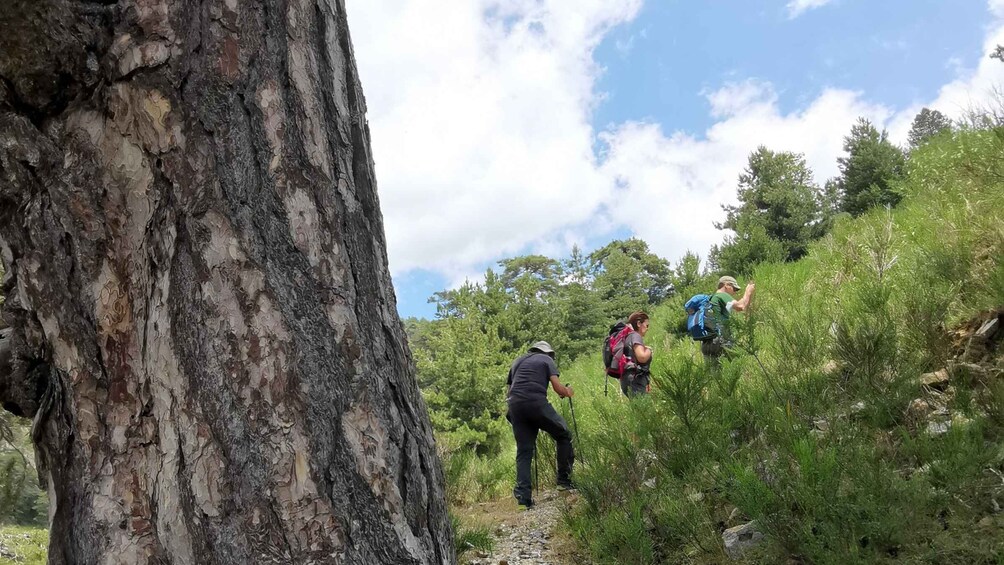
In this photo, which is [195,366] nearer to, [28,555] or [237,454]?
[237,454]

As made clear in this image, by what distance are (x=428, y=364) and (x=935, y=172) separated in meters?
8.83

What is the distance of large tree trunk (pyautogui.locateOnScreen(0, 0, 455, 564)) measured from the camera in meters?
1.09

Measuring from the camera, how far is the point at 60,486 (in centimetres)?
116

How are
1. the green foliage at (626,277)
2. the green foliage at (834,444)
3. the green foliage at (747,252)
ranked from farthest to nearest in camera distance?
the green foliage at (626,277) < the green foliage at (747,252) < the green foliage at (834,444)

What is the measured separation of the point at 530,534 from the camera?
5215 millimetres

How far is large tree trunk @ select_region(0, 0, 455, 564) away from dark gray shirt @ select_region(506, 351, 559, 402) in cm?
446

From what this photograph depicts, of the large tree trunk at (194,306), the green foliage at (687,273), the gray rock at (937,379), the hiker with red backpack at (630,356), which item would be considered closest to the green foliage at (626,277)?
the green foliage at (687,273)

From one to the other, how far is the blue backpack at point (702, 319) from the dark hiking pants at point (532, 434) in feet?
6.39

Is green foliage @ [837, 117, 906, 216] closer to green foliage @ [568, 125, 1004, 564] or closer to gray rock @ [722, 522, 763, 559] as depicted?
green foliage @ [568, 125, 1004, 564]

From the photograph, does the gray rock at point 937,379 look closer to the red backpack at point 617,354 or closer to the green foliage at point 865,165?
the red backpack at point 617,354

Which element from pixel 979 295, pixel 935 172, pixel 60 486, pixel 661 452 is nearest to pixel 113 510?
pixel 60 486

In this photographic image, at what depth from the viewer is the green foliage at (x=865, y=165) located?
1680cm

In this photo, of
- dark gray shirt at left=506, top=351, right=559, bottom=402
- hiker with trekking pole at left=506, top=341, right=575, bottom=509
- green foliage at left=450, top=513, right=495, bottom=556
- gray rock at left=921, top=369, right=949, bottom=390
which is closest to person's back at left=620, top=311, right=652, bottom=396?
hiker with trekking pole at left=506, top=341, right=575, bottom=509

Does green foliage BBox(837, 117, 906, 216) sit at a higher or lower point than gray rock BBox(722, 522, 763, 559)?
higher
